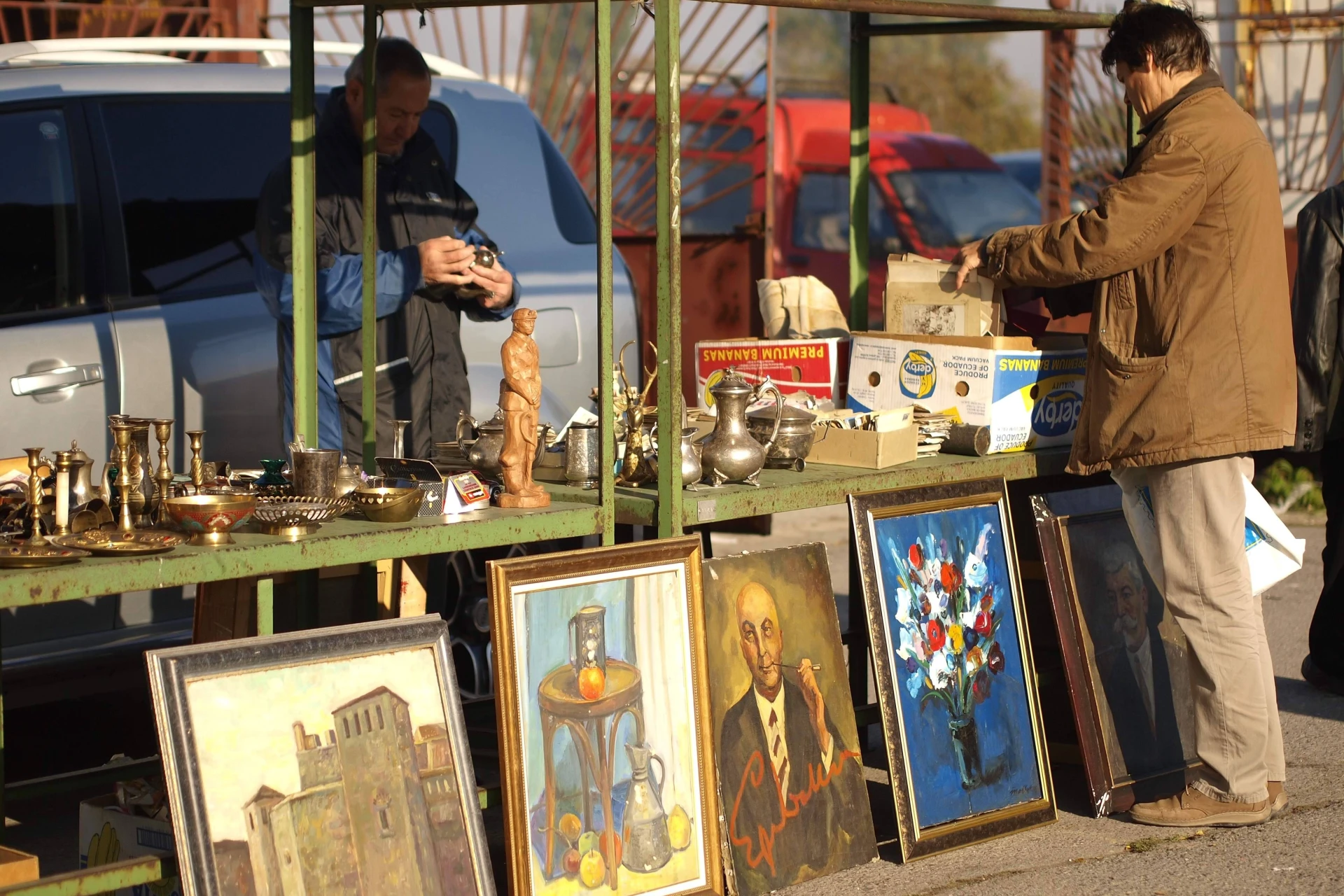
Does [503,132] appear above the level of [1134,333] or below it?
above

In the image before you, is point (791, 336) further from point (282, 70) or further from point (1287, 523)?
point (1287, 523)

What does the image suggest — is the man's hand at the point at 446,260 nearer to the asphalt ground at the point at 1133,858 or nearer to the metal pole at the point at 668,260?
the metal pole at the point at 668,260

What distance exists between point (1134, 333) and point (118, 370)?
2.93 meters

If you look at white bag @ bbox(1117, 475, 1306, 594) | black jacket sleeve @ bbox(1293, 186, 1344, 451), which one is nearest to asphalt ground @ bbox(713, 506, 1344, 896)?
white bag @ bbox(1117, 475, 1306, 594)

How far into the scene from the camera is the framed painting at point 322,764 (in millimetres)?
2988

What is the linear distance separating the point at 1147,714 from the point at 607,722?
175 centimetres

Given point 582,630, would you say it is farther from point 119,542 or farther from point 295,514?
point 119,542

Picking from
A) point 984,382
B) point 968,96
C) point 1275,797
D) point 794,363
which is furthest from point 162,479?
point 968,96

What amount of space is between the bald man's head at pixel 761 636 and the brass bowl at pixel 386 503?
33.5 inches

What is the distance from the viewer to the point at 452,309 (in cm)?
508

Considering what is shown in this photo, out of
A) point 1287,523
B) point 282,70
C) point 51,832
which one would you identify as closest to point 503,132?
point 282,70

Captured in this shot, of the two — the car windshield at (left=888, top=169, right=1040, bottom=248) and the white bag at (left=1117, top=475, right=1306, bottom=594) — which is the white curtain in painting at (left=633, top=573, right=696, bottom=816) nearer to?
the white bag at (left=1117, top=475, right=1306, bottom=594)

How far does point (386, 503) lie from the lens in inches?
137

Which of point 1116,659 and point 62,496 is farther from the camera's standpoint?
point 1116,659
